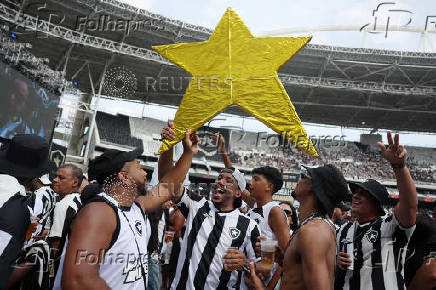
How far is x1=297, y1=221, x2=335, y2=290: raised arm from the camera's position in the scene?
5.14 ft

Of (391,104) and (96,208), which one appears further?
(391,104)

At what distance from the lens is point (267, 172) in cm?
341

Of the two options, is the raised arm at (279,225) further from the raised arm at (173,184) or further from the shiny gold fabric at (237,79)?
the raised arm at (173,184)

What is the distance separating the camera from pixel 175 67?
66.8 feet

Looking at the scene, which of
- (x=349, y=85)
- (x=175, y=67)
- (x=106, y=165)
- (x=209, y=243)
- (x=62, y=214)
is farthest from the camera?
(x=349, y=85)

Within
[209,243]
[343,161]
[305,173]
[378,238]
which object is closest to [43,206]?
[209,243]

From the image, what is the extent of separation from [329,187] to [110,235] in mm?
1232

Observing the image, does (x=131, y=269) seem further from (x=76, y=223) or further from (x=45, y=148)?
(x=45, y=148)

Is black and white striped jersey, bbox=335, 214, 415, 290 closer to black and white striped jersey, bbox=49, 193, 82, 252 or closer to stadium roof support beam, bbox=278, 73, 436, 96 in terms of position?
black and white striped jersey, bbox=49, 193, 82, 252

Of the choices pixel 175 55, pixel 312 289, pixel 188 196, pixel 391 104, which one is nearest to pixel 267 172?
pixel 188 196

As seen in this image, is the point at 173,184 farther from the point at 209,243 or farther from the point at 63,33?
the point at 63,33

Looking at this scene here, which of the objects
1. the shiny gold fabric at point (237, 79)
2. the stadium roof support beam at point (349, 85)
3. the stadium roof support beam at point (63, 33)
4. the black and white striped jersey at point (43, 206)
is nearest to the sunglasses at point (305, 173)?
the shiny gold fabric at point (237, 79)

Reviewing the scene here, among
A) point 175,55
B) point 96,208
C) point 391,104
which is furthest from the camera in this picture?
point 391,104

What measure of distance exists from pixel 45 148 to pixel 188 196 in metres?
1.20
